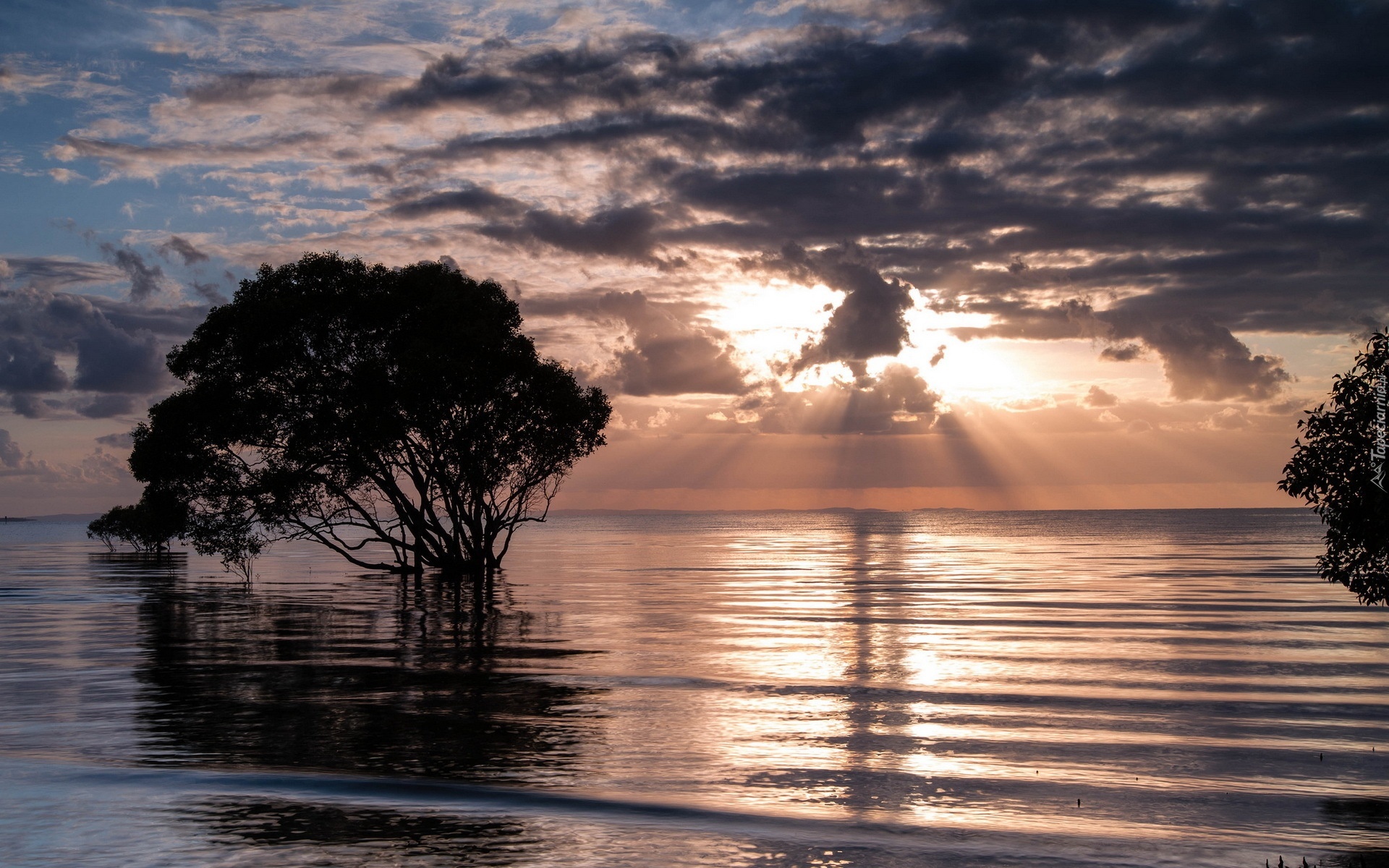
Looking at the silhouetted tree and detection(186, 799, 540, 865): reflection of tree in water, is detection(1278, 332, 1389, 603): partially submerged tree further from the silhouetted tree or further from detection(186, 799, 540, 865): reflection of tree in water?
the silhouetted tree

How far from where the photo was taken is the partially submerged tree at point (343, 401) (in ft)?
174

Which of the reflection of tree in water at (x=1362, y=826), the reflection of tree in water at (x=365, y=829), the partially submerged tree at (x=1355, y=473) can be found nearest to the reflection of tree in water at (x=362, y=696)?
the reflection of tree in water at (x=365, y=829)

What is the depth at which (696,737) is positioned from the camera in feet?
55.7

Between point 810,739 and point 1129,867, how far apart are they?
22.2 feet

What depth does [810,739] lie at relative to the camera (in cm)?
1686

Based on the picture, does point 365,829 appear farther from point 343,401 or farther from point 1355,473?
point 343,401

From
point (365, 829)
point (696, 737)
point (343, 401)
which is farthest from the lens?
point (343, 401)

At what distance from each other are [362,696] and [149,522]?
5083cm

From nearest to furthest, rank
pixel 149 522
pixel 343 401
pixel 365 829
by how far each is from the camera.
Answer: pixel 365 829 < pixel 343 401 < pixel 149 522

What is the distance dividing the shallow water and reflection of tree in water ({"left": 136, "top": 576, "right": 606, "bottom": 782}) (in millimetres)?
111

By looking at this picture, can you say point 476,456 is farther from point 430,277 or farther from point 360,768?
point 360,768

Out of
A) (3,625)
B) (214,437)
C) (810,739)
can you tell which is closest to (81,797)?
(810,739)

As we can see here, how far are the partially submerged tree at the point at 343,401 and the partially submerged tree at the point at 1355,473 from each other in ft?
131

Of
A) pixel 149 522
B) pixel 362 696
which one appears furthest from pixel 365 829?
pixel 149 522
